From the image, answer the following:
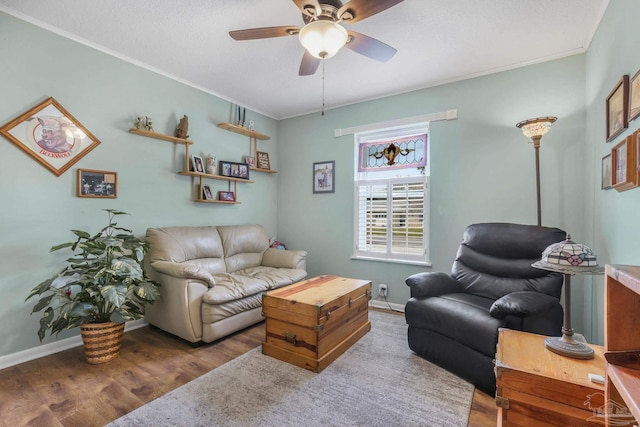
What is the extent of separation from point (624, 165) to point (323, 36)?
1.85 metres

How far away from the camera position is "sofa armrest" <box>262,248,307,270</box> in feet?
11.5

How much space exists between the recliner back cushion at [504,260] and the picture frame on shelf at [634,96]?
3.15 ft

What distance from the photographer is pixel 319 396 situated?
5.81ft

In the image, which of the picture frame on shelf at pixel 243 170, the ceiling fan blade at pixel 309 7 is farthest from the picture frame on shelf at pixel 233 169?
the ceiling fan blade at pixel 309 7

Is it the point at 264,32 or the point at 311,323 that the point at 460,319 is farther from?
the point at 264,32

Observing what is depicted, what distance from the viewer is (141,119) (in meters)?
2.88

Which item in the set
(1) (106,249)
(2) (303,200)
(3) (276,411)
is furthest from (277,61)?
(3) (276,411)

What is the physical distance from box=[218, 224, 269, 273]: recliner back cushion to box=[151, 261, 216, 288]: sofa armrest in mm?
850

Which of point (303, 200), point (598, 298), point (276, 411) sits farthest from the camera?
point (303, 200)

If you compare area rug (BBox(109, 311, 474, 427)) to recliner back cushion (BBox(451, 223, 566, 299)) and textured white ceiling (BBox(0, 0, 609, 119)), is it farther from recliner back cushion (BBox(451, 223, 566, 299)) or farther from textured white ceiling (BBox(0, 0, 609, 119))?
textured white ceiling (BBox(0, 0, 609, 119))

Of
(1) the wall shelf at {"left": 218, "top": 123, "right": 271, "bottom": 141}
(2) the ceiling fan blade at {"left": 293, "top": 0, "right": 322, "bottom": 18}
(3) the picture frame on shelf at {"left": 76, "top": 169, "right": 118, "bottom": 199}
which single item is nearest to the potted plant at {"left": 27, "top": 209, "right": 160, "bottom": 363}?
(3) the picture frame on shelf at {"left": 76, "top": 169, "right": 118, "bottom": 199}

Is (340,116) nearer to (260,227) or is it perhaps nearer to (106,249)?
(260,227)

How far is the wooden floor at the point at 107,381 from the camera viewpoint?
1.60 meters

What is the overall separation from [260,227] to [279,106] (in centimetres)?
171
